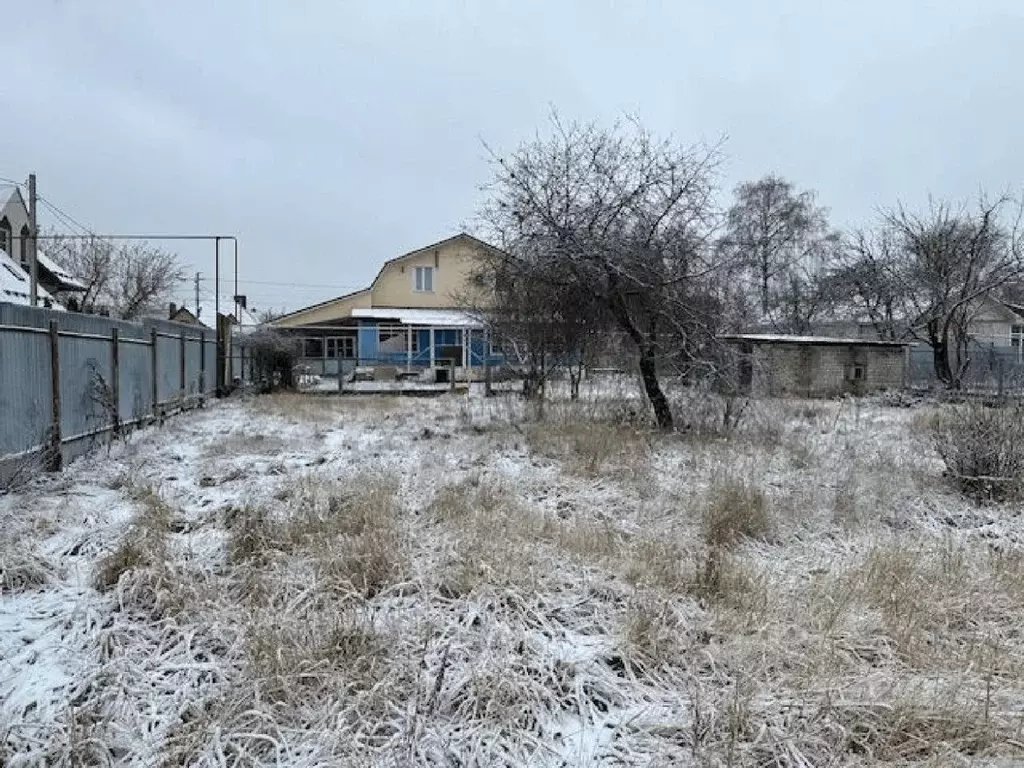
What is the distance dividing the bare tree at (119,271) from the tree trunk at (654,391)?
26282 millimetres

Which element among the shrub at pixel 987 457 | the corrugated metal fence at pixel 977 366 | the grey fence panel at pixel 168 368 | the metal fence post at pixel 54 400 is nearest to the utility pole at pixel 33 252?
the grey fence panel at pixel 168 368

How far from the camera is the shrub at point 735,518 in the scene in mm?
5078

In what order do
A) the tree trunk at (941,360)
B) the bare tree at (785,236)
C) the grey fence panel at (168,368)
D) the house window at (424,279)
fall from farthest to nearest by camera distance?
the bare tree at (785,236)
the house window at (424,279)
the tree trunk at (941,360)
the grey fence panel at (168,368)

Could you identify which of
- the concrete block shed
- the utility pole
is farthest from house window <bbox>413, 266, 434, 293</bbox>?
the concrete block shed

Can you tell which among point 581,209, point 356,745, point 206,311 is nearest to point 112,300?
point 206,311

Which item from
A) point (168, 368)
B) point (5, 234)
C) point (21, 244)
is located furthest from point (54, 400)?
point (21, 244)

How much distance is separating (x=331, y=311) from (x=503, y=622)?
2941 cm

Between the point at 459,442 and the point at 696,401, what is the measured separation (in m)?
3.95

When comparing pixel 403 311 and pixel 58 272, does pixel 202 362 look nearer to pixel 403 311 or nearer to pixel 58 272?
pixel 58 272

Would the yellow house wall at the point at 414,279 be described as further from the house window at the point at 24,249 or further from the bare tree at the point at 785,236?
the bare tree at the point at 785,236

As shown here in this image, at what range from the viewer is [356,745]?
247cm

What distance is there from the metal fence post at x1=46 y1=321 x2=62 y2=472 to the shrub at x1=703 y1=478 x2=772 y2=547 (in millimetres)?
6234

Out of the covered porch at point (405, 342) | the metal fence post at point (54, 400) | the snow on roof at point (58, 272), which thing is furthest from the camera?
the covered porch at point (405, 342)

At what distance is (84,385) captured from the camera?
310 inches
